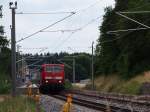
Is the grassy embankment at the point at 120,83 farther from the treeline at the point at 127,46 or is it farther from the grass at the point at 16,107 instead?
the grass at the point at 16,107

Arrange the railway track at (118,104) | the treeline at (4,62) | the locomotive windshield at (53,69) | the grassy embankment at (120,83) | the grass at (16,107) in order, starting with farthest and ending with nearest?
the grassy embankment at (120,83) → the treeline at (4,62) → the locomotive windshield at (53,69) → the railway track at (118,104) → the grass at (16,107)

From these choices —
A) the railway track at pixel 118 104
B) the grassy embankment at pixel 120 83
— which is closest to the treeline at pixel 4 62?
the grassy embankment at pixel 120 83

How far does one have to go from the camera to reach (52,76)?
65625mm

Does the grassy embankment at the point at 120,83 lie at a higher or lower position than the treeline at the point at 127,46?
lower

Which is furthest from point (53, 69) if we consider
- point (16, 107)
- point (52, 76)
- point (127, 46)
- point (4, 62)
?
point (4, 62)

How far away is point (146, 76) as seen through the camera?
72625 millimetres

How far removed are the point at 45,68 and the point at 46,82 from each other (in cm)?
155

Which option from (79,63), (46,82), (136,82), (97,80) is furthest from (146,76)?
(79,63)

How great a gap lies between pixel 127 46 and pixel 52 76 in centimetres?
1860

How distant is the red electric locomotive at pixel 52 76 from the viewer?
6538cm

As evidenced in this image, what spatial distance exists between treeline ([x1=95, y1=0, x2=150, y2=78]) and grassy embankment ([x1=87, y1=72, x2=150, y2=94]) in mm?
1218

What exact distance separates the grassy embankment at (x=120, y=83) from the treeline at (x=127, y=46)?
122 centimetres

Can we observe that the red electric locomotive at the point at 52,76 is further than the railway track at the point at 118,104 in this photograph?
Yes

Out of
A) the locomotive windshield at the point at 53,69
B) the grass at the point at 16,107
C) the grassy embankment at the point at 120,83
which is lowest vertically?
the grass at the point at 16,107
